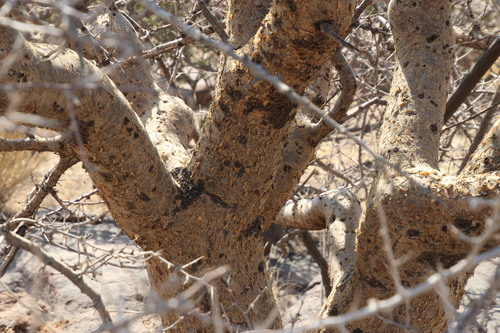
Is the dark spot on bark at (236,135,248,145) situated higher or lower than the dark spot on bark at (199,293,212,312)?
higher

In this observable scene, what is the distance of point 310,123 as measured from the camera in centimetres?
286

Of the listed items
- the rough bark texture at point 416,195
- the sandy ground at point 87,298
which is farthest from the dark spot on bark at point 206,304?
the sandy ground at point 87,298

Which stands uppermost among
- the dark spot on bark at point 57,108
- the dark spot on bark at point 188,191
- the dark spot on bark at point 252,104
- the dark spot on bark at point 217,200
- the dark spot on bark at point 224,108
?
the dark spot on bark at point 224,108

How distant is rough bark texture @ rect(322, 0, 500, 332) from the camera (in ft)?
6.91

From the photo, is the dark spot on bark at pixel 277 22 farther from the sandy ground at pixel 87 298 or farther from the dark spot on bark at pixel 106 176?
the sandy ground at pixel 87 298

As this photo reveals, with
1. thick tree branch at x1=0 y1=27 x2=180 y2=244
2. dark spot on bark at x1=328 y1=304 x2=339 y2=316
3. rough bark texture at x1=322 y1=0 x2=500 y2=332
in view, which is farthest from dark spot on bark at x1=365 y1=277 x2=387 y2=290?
thick tree branch at x1=0 y1=27 x2=180 y2=244

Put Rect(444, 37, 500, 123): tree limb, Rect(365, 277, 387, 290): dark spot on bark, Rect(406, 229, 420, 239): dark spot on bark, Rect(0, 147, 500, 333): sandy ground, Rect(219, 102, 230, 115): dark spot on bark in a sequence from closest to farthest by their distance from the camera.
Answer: Rect(406, 229, 420, 239): dark spot on bark, Rect(219, 102, 230, 115): dark spot on bark, Rect(365, 277, 387, 290): dark spot on bark, Rect(444, 37, 500, 123): tree limb, Rect(0, 147, 500, 333): sandy ground

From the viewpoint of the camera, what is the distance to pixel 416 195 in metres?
2.13

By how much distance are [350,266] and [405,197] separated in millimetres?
794

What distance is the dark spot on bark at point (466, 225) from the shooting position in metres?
2.05

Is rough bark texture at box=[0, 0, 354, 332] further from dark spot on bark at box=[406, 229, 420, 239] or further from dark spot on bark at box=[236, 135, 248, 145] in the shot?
dark spot on bark at box=[406, 229, 420, 239]

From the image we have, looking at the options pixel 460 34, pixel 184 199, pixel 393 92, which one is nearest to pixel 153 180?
pixel 184 199

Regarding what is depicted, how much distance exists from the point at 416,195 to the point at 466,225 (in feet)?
0.63

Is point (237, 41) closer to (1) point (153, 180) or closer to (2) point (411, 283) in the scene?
(1) point (153, 180)
